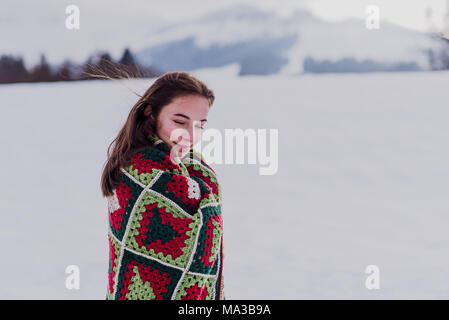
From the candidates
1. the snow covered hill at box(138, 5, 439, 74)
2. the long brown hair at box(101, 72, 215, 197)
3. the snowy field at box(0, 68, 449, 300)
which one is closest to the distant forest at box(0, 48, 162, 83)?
the snowy field at box(0, 68, 449, 300)

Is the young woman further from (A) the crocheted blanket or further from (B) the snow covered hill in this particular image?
(B) the snow covered hill

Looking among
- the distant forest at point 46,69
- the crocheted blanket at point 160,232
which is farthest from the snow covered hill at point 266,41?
the crocheted blanket at point 160,232

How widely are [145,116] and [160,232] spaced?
25 cm

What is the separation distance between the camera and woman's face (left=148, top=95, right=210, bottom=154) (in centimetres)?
109

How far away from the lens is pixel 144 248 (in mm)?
1022

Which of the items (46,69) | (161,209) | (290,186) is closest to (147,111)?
(161,209)

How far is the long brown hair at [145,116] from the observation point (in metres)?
1.06

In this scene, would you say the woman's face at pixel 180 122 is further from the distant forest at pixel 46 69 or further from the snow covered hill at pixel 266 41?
the snow covered hill at pixel 266 41

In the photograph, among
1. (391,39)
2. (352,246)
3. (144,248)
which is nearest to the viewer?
(144,248)

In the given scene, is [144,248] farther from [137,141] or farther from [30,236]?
[30,236]

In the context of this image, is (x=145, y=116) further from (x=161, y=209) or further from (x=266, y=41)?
(x=266, y=41)

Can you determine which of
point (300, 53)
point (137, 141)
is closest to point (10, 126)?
point (300, 53)

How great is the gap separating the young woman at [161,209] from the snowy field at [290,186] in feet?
3.24

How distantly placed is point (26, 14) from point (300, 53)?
1.11 m
